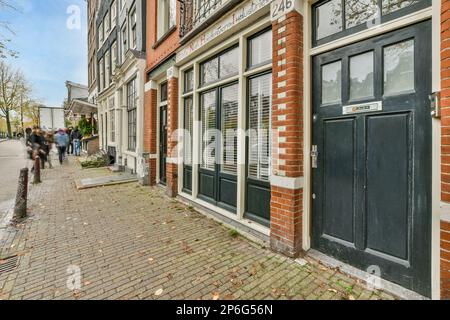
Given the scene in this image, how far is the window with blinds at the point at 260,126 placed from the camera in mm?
3826

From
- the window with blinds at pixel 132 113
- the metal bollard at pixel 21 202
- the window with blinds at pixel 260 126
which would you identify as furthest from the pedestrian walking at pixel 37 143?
the window with blinds at pixel 260 126

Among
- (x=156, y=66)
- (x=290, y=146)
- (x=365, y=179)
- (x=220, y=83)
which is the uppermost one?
(x=156, y=66)

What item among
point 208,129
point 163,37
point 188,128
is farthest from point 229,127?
point 163,37

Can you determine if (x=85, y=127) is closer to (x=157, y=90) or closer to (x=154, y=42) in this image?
(x=157, y=90)

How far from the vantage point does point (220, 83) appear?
4727 millimetres

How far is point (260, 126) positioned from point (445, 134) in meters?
2.32

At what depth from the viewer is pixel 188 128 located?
6004mm

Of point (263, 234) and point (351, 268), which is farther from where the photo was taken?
point (263, 234)

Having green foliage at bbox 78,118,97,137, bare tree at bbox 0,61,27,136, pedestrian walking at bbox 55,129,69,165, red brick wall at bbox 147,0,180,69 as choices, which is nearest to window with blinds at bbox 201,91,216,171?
red brick wall at bbox 147,0,180,69

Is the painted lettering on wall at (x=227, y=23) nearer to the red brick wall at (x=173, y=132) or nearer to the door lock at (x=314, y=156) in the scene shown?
the red brick wall at (x=173, y=132)

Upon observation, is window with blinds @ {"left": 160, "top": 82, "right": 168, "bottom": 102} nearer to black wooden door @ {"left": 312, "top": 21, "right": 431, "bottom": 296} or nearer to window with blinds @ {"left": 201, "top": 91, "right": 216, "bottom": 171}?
window with blinds @ {"left": 201, "top": 91, "right": 216, "bottom": 171}

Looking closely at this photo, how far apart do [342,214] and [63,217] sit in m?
4.91

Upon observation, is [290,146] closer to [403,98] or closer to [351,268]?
[403,98]
